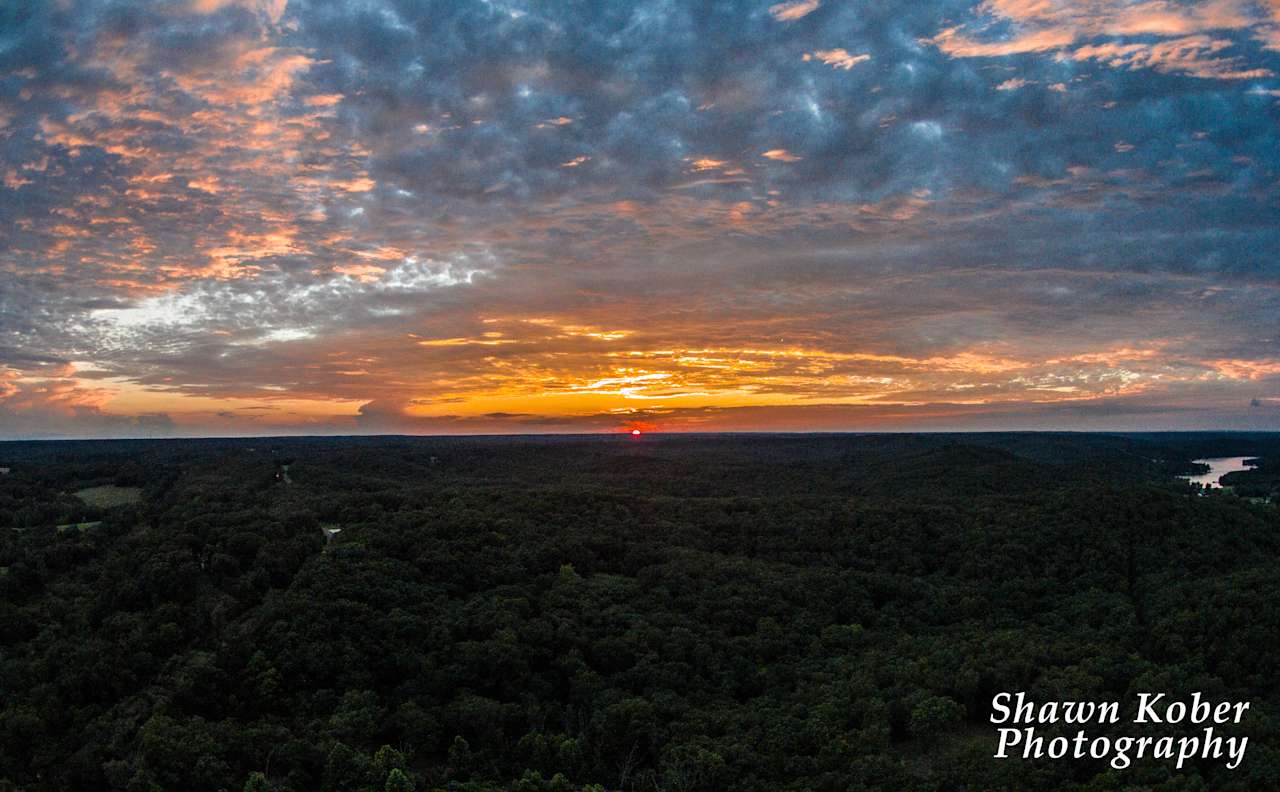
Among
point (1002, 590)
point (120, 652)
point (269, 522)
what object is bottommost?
point (1002, 590)

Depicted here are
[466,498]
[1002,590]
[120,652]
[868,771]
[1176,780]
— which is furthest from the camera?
[466,498]

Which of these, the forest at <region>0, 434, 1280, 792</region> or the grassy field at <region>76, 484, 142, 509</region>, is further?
the grassy field at <region>76, 484, 142, 509</region>

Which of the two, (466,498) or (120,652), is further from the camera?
(466,498)

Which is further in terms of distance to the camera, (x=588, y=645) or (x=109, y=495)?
(x=109, y=495)

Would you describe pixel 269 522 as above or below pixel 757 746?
→ above

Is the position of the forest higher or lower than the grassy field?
lower

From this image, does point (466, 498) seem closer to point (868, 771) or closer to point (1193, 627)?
point (868, 771)

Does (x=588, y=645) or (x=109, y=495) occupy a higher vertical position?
(x=109, y=495)

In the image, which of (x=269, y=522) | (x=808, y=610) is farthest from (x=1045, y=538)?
(x=269, y=522)
